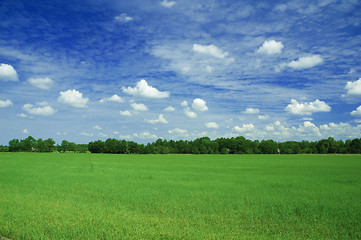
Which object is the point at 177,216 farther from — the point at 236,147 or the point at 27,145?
the point at 27,145

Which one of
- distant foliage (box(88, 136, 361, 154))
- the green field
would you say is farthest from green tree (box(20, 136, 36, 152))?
the green field

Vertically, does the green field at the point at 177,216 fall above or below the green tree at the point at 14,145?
below

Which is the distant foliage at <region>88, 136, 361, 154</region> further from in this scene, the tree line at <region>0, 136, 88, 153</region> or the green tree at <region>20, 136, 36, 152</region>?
the green tree at <region>20, 136, 36, 152</region>

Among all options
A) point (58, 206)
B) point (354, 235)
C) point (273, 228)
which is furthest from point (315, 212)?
point (58, 206)

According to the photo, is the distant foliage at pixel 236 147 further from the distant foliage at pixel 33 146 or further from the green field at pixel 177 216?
the green field at pixel 177 216

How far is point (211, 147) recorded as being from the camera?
142875 millimetres

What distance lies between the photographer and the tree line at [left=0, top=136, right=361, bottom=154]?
135 meters

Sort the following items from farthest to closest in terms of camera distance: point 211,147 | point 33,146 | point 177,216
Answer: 1. point 211,147
2. point 33,146
3. point 177,216

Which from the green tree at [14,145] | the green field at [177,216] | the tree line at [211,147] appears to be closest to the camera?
the green field at [177,216]

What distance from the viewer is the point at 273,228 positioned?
9789 millimetres

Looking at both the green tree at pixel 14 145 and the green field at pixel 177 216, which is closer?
the green field at pixel 177 216

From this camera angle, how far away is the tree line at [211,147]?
135 m

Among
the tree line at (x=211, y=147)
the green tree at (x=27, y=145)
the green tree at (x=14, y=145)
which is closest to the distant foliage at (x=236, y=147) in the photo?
the tree line at (x=211, y=147)

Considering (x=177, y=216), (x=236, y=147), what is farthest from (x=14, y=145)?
(x=177, y=216)
